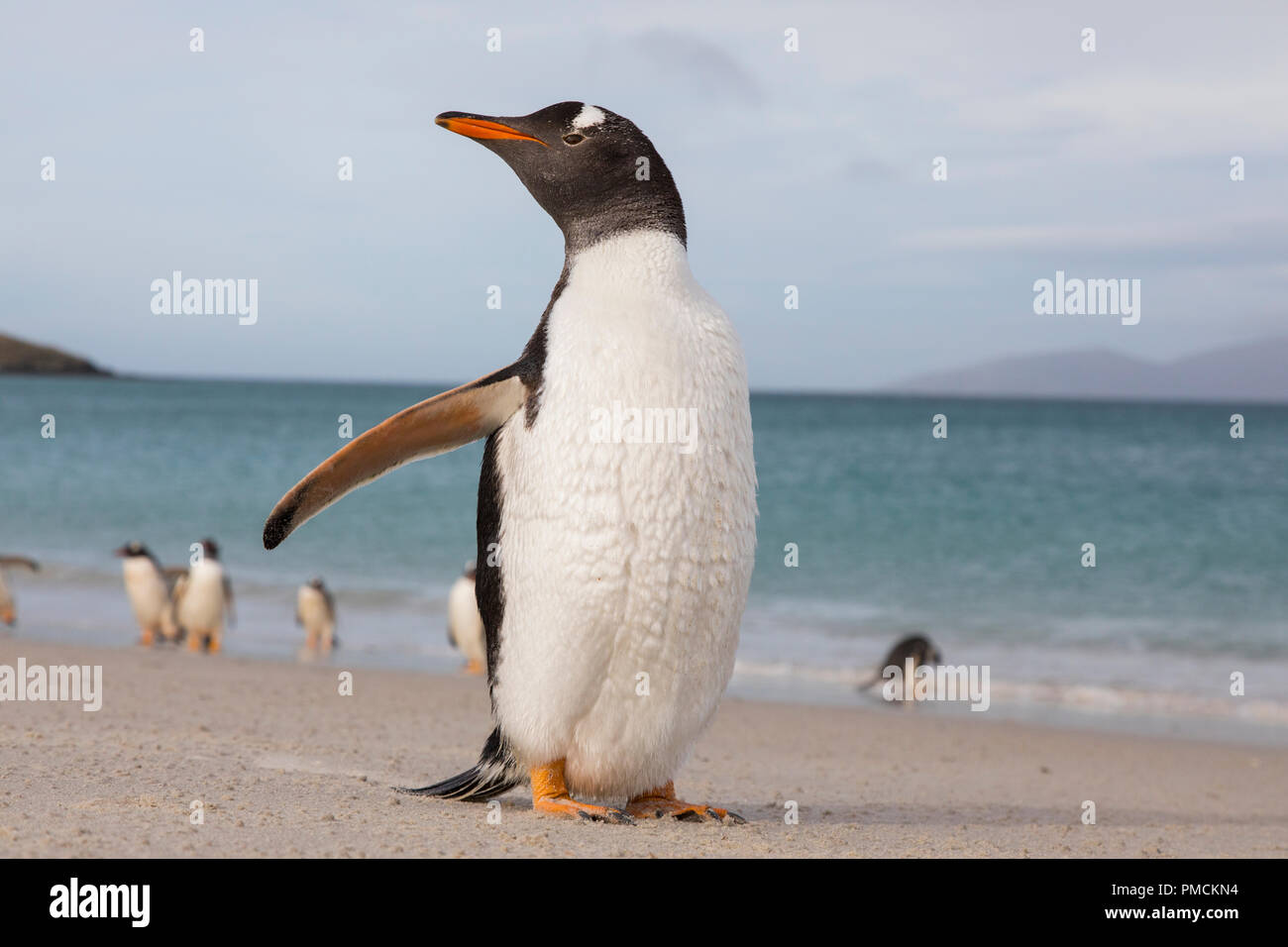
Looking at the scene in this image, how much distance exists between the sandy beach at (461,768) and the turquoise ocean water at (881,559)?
64.4 inches

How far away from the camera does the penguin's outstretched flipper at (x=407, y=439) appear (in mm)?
3404

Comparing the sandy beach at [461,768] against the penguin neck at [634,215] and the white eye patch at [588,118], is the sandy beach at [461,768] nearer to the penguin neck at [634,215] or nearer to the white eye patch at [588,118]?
the penguin neck at [634,215]

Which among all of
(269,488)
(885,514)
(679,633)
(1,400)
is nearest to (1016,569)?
(885,514)

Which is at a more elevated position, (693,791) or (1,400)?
(1,400)

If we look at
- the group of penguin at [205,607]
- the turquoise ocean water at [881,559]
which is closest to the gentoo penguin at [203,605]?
the group of penguin at [205,607]

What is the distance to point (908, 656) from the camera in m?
10.2

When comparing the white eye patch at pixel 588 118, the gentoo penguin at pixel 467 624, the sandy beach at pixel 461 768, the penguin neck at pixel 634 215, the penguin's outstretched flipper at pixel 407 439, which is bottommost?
the sandy beach at pixel 461 768

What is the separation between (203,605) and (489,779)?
7785 millimetres

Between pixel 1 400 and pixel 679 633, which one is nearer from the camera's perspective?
pixel 679 633

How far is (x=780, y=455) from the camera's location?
43.2m

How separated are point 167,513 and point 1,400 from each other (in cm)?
5854

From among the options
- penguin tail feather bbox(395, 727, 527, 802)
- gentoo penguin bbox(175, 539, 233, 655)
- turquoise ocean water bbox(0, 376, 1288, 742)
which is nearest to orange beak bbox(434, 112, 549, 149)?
penguin tail feather bbox(395, 727, 527, 802)

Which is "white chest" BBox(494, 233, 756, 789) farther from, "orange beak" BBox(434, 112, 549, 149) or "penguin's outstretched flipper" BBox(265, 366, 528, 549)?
"orange beak" BBox(434, 112, 549, 149)
